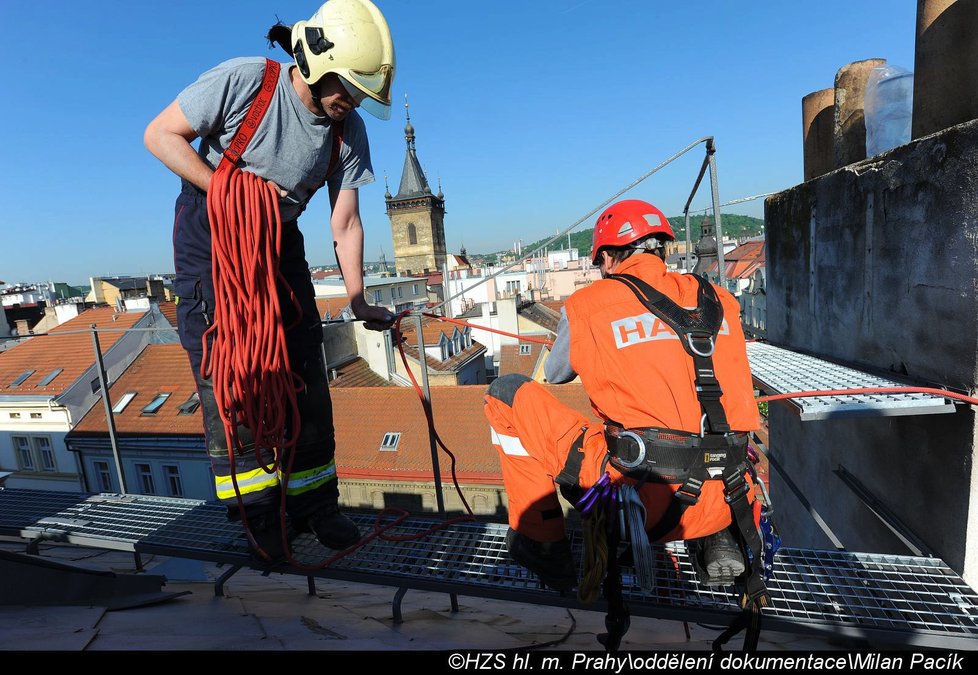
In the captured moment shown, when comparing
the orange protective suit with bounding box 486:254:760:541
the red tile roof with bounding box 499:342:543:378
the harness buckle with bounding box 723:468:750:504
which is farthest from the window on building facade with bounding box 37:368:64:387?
the harness buckle with bounding box 723:468:750:504

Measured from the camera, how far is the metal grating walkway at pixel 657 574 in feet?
7.08

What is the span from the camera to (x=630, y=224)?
243 centimetres

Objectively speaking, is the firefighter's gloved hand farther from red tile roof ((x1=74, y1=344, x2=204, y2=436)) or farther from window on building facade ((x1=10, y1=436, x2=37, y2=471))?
window on building facade ((x1=10, y1=436, x2=37, y2=471))

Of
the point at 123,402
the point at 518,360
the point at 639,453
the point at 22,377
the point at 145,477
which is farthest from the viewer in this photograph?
the point at 518,360

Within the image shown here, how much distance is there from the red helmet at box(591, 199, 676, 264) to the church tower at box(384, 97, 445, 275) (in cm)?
7887

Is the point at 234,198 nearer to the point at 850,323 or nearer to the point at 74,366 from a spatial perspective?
the point at 850,323

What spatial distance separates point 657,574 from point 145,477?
1794 cm

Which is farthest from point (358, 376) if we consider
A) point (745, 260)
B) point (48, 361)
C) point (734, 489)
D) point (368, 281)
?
point (368, 281)

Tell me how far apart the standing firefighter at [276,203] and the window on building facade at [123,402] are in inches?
703

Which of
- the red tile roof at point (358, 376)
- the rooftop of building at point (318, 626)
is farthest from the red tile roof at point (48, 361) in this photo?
the rooftop of building at point (318, 626)

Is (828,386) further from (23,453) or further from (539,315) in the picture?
(539,315)

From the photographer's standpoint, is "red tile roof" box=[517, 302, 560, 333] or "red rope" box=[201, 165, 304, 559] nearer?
"red rope" box=[201, 165, 304, 559]

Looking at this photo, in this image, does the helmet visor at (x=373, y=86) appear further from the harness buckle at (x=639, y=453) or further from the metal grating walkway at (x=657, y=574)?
the metal grating walkway at (x=657, y=574)

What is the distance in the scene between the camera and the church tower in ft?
268
